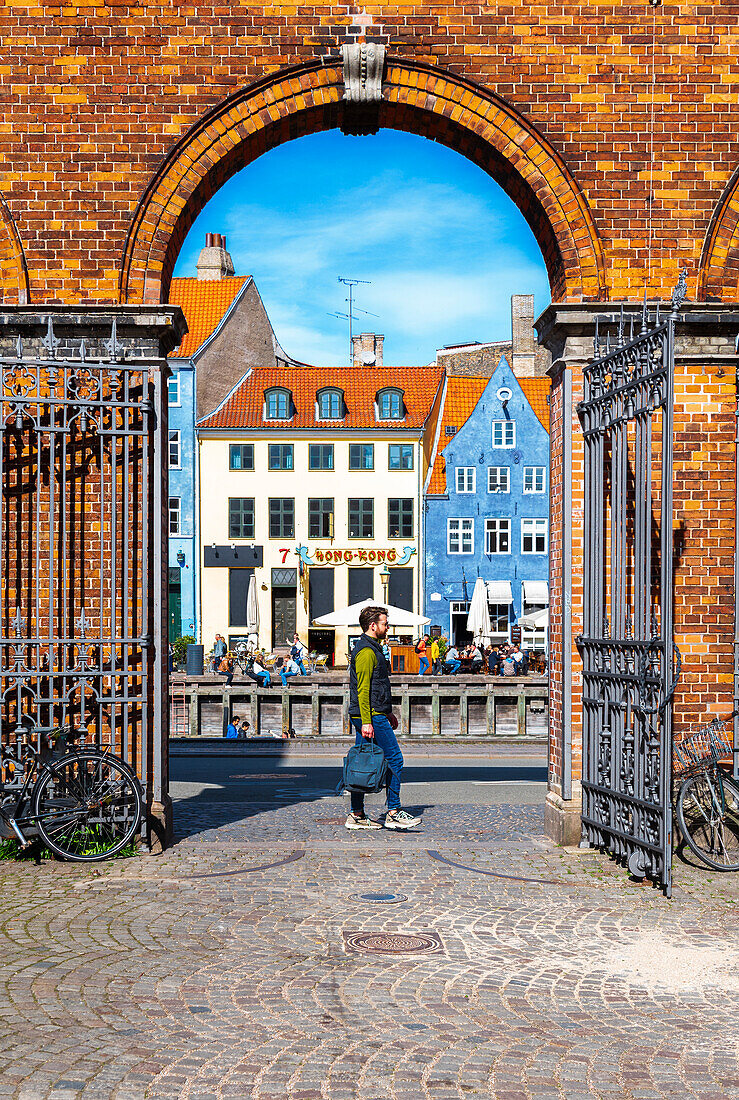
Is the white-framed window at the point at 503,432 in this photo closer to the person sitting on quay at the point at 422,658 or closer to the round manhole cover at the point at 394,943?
the person sitting on quay at the point at 422,658

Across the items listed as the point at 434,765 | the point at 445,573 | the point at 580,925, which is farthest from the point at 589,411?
the point at 445,573

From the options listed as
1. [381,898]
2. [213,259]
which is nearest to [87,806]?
[381,898]

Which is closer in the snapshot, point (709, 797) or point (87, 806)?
point (87, 806)

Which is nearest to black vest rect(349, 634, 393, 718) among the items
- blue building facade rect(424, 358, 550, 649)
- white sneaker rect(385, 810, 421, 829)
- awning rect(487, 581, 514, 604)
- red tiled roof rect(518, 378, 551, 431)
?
white sneaker rect(385, 810, 421, 829)

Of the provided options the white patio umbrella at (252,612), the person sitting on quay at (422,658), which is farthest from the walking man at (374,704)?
the white patio umbrella at (252,612)

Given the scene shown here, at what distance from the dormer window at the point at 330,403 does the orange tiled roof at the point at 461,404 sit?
4.19m

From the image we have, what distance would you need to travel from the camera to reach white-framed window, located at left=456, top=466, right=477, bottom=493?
45000mm

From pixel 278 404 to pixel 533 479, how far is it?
10.2 m

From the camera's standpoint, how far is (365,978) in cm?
538

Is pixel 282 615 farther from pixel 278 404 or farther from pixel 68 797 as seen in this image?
pixel 68 797

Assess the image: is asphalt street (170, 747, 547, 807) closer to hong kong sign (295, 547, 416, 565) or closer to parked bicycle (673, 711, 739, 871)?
parked bicycle (673, 711, 739, 871)

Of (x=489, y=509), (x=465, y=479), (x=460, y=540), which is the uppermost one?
(x=465, y=479)

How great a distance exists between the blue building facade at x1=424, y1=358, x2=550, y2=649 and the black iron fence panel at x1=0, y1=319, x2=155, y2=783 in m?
35.8

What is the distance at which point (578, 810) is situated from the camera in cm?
856
